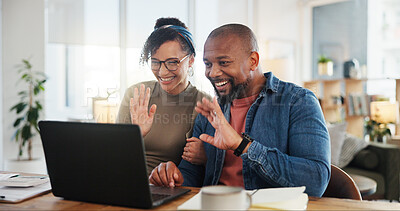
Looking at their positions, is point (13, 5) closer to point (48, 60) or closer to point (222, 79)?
point (48, 60)

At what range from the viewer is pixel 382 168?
12.8ft

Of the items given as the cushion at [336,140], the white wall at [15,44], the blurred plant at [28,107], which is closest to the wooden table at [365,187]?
the cushion at [336,140]

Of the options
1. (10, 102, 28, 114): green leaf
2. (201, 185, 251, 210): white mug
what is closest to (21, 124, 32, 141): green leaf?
(10, 102, 28, 114): green leaf

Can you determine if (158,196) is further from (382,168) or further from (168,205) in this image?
(382,168)

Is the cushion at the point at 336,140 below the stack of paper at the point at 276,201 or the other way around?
below

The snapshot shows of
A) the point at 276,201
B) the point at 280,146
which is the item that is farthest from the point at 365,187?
the point at 276,201

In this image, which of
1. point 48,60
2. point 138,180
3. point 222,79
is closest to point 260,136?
point 222,79

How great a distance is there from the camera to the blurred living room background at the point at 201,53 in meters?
1.87

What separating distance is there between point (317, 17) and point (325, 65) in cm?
108

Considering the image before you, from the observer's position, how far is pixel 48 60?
421cm

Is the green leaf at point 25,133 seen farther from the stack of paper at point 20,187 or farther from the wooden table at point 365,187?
the wooden table at point 365,187

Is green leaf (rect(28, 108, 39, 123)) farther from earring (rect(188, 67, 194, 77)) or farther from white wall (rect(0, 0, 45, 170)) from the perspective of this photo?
earring (rect(188, 67, 194, 77))

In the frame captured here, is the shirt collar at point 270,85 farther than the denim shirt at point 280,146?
Yes

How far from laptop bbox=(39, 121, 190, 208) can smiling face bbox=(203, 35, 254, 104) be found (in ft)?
Result: 1.84
